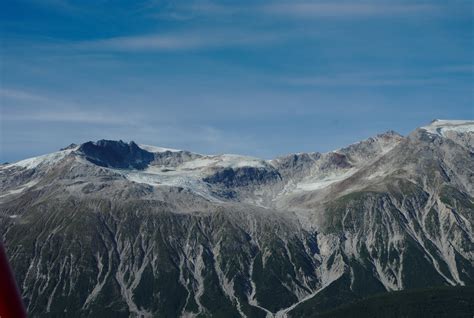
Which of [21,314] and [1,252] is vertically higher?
[1,252]

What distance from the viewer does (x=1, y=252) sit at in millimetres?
8281

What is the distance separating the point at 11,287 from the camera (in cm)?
858

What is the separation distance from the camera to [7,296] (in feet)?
27.6

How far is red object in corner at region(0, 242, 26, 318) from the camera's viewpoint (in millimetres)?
8297

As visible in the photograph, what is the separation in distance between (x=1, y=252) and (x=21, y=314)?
879 mm

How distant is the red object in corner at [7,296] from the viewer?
8.30m

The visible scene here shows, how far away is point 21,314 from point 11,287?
1.37 feet

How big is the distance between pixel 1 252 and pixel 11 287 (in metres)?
0.60

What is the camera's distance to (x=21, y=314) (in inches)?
331
